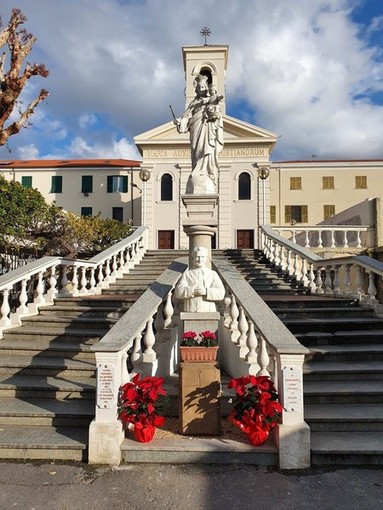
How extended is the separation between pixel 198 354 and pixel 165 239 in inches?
721

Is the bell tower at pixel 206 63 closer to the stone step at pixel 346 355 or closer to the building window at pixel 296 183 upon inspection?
the building window at pixel 296 183

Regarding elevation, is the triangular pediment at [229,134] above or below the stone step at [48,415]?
above

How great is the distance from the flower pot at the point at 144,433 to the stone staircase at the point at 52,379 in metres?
0.53

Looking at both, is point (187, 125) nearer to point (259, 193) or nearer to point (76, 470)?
point (76, 470)

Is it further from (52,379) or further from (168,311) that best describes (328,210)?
(52,379)

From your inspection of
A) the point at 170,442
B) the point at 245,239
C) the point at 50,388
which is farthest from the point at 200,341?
the point at 245,239

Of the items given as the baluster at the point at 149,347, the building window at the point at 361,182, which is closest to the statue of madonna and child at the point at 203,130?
the baluster at the point at 149,347

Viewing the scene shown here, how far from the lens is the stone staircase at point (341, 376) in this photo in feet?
12.5

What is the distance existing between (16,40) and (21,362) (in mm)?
5896

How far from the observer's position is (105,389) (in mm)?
3760

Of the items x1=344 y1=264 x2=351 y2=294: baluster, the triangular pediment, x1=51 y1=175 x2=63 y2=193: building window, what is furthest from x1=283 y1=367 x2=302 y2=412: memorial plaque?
x1=51 y1=175 x2=63 y2=193: building window

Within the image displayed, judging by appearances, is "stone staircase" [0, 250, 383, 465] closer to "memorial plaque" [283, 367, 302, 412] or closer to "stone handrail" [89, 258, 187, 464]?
"stone handrail" [89, 258, 187, 464]

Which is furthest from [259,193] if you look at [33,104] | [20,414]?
[20,414]

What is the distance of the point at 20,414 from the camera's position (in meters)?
4.35
